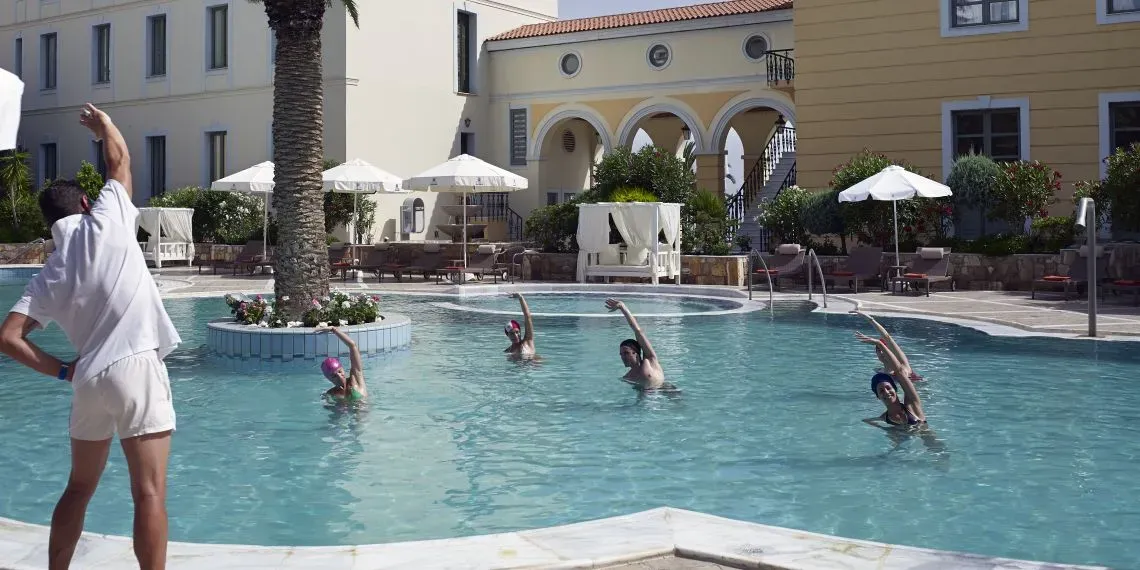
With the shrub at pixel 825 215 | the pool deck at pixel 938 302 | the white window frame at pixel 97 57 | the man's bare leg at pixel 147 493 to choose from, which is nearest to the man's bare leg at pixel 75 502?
the man's bare leg at pixel 147 493

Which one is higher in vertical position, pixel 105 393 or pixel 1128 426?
pixel 105 393

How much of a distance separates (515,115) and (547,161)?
152 centimetres

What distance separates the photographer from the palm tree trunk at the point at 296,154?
38.9 ft

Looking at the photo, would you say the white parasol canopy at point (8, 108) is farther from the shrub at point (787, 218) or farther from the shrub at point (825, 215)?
the shrub at point (787, 218)

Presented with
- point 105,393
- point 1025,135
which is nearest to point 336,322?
point 105,393

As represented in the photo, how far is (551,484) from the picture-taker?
21.3 feet

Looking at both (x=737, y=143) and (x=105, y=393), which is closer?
(x=105, y=393)

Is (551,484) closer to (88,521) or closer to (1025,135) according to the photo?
(88,521)

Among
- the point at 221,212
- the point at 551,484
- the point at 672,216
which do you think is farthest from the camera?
the point at 221,212

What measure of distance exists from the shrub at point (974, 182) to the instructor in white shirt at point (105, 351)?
17.8 metres

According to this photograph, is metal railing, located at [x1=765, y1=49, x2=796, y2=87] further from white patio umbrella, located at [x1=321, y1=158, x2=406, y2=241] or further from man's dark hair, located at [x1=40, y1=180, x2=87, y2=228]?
man's dark hair, located at [x1=40, y1=180, x2=87, y2=228]

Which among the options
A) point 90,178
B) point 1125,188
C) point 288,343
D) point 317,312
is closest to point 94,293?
point 288,343

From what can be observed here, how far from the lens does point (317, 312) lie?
11.8 meters

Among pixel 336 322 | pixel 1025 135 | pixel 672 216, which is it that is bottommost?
pixel 336 322
